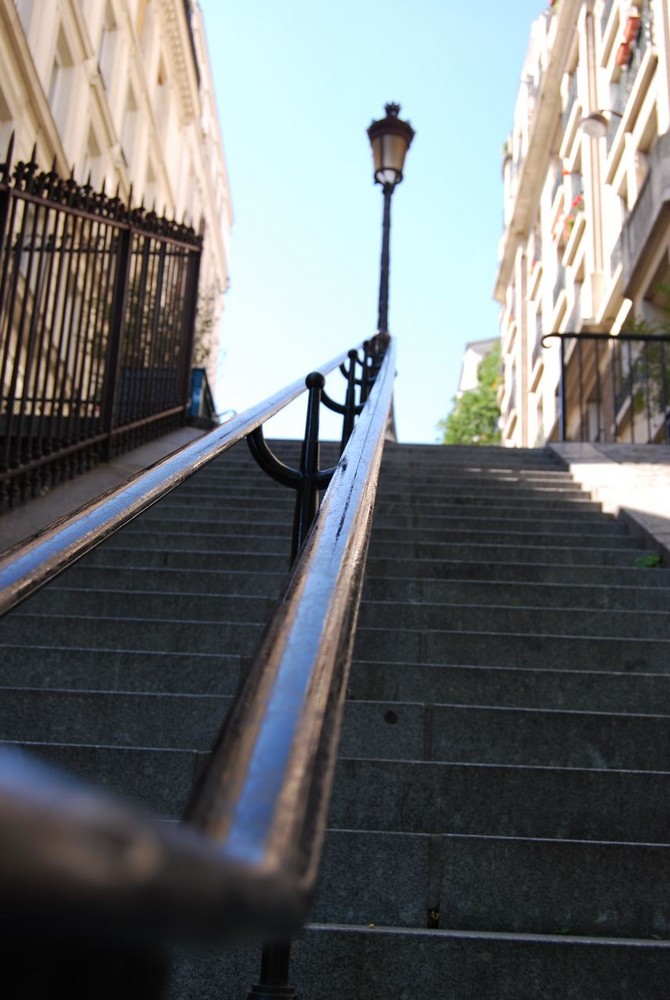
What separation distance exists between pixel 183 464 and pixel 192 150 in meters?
29.2

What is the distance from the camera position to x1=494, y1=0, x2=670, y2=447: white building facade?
55.8 ft

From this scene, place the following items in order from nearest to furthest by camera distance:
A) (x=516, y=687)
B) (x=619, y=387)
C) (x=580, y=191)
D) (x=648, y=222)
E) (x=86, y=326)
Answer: (x=516, y=687) < (x=86, y=326) < (x=648, y=222) < (x=619, y=387) < (x=580, y=191)

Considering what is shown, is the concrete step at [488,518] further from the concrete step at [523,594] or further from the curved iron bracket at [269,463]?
the curved iron bracket at [269,463]

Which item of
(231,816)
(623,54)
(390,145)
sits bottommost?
(231,816)

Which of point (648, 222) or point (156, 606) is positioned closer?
point (156, 606)

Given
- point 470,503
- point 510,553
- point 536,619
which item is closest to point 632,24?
point 470,503

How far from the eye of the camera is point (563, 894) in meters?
2.48

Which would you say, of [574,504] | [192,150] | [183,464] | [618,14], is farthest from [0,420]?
[192,150]

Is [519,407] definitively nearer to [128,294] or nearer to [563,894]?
[128,294]

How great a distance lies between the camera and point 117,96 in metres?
20.5

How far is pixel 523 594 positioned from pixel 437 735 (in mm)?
1778

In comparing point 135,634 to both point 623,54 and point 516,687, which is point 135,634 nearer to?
point 516,687

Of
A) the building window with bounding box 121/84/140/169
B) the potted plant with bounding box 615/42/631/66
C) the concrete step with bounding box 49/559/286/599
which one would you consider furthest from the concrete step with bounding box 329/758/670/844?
the building window with bounding box 121/84/140/169

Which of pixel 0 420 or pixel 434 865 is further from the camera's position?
pixel 0 420
